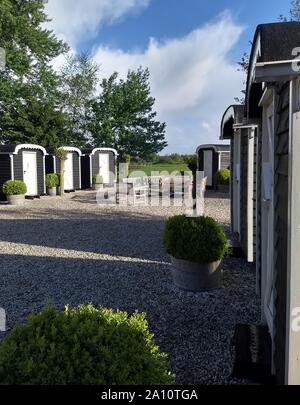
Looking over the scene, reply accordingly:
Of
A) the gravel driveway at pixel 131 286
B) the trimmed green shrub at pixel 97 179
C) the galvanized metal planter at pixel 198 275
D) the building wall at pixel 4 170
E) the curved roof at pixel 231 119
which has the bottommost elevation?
the gravel driveway at pixel 131 286

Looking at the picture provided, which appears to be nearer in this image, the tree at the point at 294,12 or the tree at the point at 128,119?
the tree at the point at 294,12

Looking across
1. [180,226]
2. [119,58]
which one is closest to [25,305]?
[180,226]

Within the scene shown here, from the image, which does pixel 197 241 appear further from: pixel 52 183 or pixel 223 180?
pixel 223 180

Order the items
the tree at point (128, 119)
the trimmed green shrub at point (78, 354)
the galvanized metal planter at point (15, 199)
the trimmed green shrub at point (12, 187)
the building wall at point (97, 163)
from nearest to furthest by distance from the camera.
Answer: the trimmed green shrub at point (78, 354) < the trimmed green shrub at point (12, 187) < the galvanized metal planter at point (15, 199) < the building wall at point (97, 163) < the tree at point (128, 119)

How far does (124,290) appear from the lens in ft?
14.8

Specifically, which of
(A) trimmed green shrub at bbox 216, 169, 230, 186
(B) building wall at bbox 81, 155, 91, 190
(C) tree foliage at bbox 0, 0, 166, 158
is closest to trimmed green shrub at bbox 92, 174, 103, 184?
(B) building wall at bbox 81, 155, 91, 190

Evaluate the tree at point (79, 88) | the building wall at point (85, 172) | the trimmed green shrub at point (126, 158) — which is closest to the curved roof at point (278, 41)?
the building wall at point (85, 172)

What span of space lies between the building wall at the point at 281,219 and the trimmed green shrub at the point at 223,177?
15.0m

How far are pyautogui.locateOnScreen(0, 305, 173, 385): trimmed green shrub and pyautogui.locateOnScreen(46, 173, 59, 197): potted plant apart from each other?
15162mm

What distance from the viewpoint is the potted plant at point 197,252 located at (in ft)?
14.0

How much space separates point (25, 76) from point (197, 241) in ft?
86.8

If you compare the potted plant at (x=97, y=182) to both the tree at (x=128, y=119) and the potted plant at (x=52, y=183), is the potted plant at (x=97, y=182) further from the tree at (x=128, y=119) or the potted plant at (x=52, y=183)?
the tree at (x=128, y=119)
